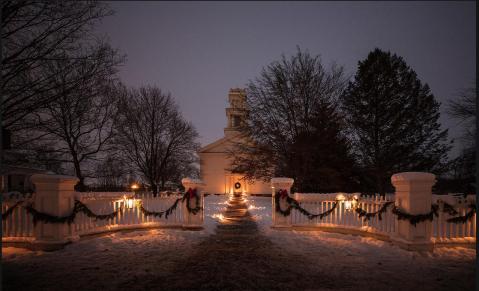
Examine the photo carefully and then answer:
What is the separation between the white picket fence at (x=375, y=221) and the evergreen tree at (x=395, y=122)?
44.1 feet

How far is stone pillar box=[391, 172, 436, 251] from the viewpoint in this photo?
23.2 feet

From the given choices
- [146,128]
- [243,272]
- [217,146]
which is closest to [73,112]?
[146,128]

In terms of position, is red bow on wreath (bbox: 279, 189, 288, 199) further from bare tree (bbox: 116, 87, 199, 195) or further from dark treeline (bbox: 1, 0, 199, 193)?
bare tree (bbox: 116, 87, 199, 195)

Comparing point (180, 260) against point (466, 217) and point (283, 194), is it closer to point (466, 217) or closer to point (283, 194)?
point (283, 194)

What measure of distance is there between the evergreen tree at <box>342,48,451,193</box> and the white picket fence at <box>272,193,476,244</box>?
13446 millimetres

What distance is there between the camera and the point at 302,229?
10.6 meters

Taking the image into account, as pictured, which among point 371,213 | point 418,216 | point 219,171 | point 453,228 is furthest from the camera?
point 219,171

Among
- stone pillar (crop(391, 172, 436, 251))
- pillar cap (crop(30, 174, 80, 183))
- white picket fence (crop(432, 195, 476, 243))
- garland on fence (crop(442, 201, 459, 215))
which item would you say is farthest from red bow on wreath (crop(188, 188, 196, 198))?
garland on fence (crop(442, 201, 459, 215))

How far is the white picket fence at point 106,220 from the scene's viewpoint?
292 inches

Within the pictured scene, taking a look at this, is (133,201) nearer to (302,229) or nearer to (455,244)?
(302,229)

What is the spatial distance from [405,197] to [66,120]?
17656 mm

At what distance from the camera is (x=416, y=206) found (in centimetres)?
720

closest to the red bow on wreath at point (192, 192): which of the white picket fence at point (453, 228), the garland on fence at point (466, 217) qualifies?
the white picket fence at point (453, 228)

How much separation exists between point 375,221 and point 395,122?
53.2ft
